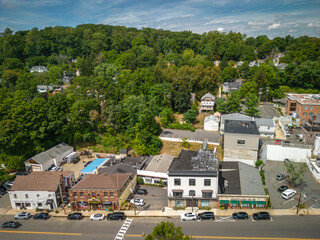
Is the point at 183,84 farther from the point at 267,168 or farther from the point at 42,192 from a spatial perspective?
the point at 42,192

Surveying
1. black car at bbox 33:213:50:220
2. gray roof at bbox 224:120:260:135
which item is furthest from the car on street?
gray roof at bbox 224:120:260:135

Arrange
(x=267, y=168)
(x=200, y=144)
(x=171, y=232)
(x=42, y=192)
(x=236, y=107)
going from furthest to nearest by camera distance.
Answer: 1. (x=236, y=107)
2. (x=200, y=144)
3. (x=267, y=168)
4. (x=42, y=192)
5. (x=171, y=232)

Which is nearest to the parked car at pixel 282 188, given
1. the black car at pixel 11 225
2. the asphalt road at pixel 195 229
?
the asphalt road at pixel 195 229

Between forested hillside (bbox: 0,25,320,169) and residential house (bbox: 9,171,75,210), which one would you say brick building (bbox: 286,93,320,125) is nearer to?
forested hillside (bbox: 0,25,320,169)

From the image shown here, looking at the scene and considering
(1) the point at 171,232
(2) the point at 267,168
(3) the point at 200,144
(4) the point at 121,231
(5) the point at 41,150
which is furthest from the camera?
(3) the point at 200,144

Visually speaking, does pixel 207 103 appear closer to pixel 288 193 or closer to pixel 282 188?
pixel 282 188

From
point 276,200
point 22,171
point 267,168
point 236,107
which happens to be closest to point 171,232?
point 276,200
